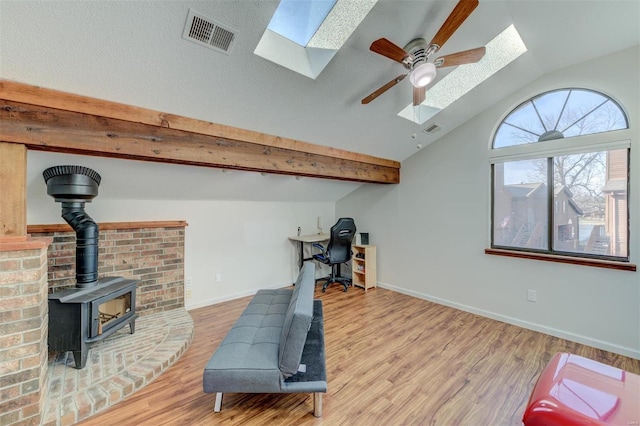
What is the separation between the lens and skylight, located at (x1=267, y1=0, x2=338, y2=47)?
1.79 metres

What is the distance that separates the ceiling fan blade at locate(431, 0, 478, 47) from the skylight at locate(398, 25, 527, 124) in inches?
42.0

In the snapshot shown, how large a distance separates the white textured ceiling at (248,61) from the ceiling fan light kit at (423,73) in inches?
16.7

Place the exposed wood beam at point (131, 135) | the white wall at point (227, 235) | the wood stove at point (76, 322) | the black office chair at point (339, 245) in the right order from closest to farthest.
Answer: the exposed wood beam at point (131, 135), the wood stove at point (76, 322), the white wall at point (227, 235), the black office chair at point (339, 245)

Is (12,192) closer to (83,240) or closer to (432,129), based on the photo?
(83,240)

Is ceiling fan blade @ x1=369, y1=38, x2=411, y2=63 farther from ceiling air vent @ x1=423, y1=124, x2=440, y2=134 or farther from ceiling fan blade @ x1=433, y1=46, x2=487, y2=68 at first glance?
ceiling air vent @ x1=423, y1=124, x2=440, y2=134

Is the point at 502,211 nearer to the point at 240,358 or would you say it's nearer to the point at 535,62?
the point at 535,62

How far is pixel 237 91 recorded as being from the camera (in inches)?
78.9

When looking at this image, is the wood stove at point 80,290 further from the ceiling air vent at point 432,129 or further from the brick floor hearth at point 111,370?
the ceiling air vent at point 432,129

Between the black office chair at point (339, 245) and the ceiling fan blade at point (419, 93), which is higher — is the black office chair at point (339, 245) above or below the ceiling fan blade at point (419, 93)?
below

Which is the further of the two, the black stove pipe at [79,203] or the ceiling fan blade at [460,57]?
the black stove pipe at [79,203]

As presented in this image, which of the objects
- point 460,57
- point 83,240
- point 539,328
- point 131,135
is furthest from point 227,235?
point 539,328

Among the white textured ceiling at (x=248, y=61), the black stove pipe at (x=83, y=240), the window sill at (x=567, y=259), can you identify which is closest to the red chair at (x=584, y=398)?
the window sill at (x=567, y=259)

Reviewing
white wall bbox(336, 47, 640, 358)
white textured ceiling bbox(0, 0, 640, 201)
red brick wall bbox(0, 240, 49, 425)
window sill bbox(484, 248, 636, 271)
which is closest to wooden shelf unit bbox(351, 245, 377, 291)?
white wall bbox(336, 47, 640, 358)

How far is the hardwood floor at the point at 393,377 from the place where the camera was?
1.73m
